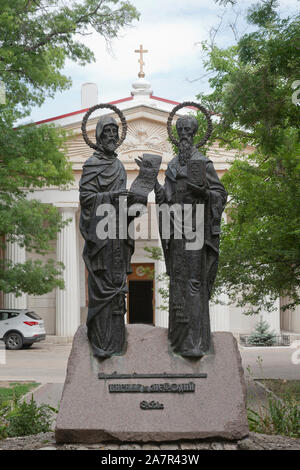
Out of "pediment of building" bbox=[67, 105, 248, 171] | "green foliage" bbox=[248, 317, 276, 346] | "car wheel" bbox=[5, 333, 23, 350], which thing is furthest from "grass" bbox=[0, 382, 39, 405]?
"pediment of building" bbox=[67, 105, 248, 171]

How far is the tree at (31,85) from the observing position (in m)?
15.9

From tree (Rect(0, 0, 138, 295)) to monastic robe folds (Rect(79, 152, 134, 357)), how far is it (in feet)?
27.9

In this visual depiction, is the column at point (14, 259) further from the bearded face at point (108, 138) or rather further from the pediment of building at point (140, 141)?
the bearded face at point (108, 138)

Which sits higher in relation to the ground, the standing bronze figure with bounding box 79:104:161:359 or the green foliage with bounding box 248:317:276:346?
the standing bronze figure with bounding box 79:104:161:359

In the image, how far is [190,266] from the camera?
7531 millimetres

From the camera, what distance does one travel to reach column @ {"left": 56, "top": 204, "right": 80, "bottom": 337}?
2827 centimetres

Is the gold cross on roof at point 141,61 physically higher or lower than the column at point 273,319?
higher

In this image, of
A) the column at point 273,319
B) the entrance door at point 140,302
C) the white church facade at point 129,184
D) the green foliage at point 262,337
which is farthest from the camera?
the entrance door at point 140,302

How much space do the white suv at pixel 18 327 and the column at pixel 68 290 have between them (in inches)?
141

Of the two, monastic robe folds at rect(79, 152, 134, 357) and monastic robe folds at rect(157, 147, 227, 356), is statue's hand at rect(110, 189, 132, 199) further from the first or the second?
monastic robe folds at rect(157, 147, 227, 356)

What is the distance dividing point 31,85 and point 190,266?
11.8 m

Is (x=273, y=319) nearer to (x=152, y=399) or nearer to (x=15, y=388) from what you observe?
(x=15, y=388)

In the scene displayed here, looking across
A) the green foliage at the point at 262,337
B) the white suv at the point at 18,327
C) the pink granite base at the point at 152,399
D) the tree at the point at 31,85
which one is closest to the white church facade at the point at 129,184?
the green foliage at the point at 262,337
